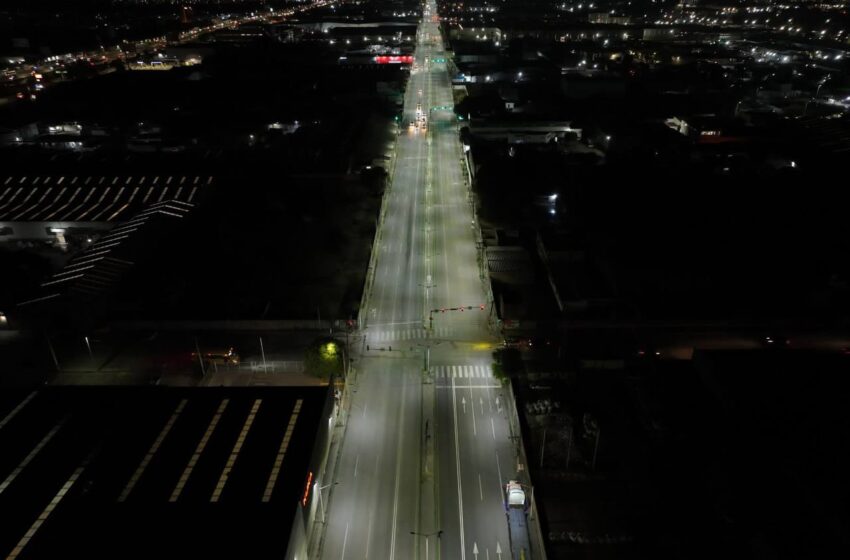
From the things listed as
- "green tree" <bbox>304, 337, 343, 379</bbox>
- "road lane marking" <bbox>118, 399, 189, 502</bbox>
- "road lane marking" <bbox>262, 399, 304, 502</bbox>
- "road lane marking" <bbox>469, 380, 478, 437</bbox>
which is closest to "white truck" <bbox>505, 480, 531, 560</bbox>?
"road lane marking" <bbox>469, 380, 478, 437</bbox>

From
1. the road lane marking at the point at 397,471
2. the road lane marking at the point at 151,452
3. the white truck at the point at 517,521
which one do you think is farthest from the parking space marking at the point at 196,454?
the white truck at the point at 517,521

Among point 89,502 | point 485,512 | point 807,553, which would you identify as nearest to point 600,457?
point 485,512

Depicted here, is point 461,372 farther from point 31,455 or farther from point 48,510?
point 31,455

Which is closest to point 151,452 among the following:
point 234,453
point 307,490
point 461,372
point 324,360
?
point 234,453

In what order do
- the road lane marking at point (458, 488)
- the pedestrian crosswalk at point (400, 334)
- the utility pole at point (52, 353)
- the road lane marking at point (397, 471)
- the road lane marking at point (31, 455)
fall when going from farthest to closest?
the pedestrian crosswalk at point (400, 334) → the utility pole at point (52, 353) → the road lane marking at point (397, 471) → the road lane marking at point (458, 488) → the road lane marking at point (31, 455)

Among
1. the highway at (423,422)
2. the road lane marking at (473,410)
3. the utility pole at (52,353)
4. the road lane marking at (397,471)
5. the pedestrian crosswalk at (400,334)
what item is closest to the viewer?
the road lane marking at (397,471)

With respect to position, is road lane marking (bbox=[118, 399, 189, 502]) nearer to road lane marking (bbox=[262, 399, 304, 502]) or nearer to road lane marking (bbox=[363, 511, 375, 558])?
road lane marking (bbox=[262, 399, 304, 502])

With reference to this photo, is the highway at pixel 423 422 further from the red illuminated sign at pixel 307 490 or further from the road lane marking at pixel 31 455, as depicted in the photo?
the road lane marking at pixel 31 455
